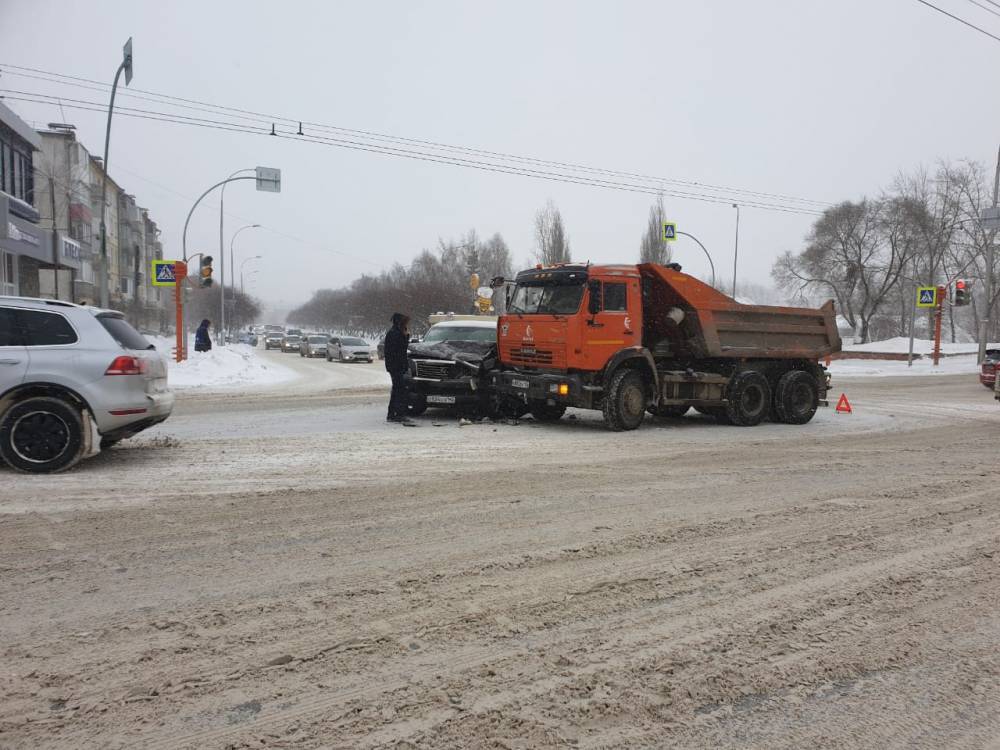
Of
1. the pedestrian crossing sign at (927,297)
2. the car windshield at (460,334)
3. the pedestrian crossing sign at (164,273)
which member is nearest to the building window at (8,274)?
the pedestrian crossing sign at (164,273)

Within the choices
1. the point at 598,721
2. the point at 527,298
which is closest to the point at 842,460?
the point at 527,298

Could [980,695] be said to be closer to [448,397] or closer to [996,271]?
[448,397]

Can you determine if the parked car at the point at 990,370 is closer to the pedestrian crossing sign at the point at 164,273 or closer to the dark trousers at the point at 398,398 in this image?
the dark trousers at the point at 398,398

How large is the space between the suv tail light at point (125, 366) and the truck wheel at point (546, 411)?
6.79m

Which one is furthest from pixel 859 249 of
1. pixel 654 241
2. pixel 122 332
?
pixel 122 332

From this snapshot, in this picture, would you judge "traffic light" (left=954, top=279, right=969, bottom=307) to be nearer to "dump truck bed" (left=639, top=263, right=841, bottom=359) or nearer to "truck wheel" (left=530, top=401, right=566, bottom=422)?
"dump truck bed" (left=639, top=263, right=841, bottom=359)

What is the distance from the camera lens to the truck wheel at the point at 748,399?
41.6 ft

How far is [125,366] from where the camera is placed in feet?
24.8

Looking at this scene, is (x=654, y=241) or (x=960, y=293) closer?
(x=960, y=293)

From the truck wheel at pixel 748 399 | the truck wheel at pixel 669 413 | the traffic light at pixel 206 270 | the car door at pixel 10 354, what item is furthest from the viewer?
the traffic light at pixel 206 270

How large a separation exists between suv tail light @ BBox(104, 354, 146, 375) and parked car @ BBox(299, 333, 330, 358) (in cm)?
3887

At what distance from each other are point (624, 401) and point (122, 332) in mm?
7407

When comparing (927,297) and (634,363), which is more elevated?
(927,297)

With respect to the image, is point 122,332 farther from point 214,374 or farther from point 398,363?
point 214,374
